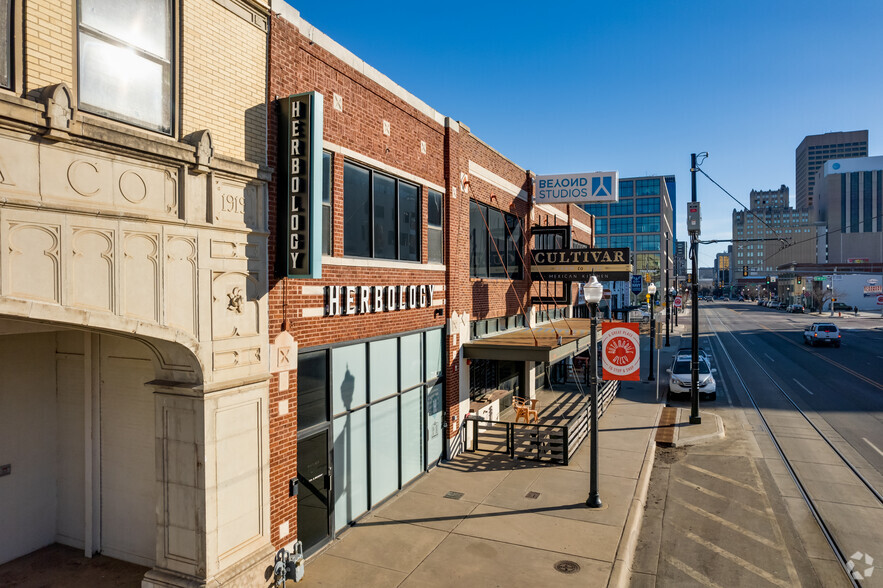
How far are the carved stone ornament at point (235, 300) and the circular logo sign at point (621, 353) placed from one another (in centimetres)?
925

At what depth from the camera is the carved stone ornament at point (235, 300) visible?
789cm

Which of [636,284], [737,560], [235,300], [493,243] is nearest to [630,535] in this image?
[737,560]

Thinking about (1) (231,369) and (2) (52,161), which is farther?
(1) (231,369)

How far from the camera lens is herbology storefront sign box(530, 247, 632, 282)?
19484mm

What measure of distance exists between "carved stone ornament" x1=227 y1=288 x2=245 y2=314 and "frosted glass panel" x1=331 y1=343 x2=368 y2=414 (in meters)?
2.56

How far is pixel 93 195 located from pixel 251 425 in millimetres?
3823

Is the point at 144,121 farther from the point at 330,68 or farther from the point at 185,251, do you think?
the point at 330,68

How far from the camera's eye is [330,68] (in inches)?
405

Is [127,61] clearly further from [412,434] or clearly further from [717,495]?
[717,495]

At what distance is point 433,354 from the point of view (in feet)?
46.5

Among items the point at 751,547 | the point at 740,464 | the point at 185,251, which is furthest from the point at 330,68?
the point at 740,464

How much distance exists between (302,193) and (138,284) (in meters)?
2.79

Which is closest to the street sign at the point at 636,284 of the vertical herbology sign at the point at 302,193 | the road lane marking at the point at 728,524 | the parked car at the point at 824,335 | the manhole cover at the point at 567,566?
the parked car at the point at 824,335

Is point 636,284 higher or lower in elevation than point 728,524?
higher
